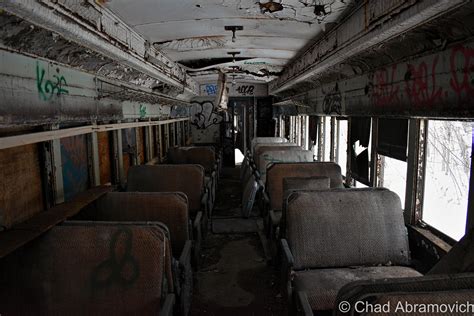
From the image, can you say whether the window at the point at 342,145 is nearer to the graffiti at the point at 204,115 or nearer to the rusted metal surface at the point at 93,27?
the rusted metal surface at the point at 93,27

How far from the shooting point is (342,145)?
21.2ft

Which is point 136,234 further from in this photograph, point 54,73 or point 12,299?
point 54,73

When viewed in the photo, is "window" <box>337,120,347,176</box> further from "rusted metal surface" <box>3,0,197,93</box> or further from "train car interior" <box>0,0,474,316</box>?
"rusted metal surface" <box>3,0,197,93</box>

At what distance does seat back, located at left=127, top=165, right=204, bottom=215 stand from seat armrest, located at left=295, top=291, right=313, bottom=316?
281 cm

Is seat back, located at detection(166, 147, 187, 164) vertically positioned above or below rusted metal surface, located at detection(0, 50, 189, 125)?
below

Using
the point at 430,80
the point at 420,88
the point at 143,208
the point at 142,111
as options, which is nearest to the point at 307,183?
the point at 420,88

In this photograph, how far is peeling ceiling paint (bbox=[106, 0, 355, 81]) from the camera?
10.6 ft

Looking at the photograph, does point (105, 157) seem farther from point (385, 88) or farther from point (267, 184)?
Result: point (385, 88)

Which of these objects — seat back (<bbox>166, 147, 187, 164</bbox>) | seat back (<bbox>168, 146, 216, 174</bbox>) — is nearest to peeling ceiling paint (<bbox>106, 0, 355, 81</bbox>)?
seat back (<bbox>168, 146, 216, 174</bbox>)

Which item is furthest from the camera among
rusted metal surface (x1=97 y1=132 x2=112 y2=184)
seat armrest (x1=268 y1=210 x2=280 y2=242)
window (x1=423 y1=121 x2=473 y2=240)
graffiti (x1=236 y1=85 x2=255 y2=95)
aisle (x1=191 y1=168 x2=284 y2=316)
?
graffiti (x1=236 y1=85 x2=255 y2=95)

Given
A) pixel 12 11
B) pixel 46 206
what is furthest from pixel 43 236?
pixel 12 11

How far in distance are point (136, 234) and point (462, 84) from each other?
2.50 meters

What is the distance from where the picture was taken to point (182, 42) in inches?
200

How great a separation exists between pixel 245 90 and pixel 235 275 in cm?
934
